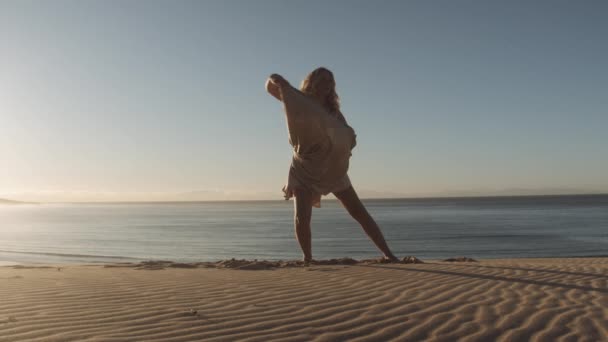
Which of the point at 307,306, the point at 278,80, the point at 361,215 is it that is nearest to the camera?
the point at 307,306

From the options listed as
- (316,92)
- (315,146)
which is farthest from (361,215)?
(316,92)

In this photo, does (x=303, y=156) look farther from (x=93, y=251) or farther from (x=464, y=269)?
(x=93, y=251)

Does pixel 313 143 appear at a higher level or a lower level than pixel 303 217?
higher

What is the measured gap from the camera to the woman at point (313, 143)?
6188 mm

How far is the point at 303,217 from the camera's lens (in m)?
6.38

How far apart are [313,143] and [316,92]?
2.06ft

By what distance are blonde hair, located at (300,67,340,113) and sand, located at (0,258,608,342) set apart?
2.12 metres

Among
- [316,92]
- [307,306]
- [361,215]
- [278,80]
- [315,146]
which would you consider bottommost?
[307,306]

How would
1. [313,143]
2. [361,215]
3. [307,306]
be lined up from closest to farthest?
[307,306]
[313,143]
[361,215]

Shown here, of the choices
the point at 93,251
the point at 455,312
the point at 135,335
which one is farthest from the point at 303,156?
the point at 93,251

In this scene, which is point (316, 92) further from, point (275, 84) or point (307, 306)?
point (307, 306)

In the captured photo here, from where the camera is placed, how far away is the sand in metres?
3.01

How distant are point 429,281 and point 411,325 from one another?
171cm

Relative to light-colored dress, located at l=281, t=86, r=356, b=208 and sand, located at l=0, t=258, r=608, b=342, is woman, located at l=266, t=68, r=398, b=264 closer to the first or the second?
light-colored dress, located at l=281, t=86, r=356, b=208
